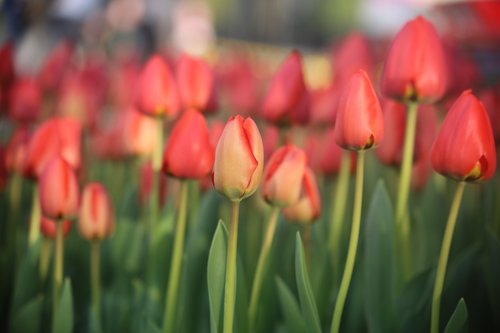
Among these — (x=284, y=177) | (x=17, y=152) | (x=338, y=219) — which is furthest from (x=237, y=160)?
(x=17, y=152)

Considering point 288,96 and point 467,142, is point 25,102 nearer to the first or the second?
point 288,96

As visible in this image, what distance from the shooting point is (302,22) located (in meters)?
11.4

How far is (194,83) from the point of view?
924 mm

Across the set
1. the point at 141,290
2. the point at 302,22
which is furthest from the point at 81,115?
the point at 302,22

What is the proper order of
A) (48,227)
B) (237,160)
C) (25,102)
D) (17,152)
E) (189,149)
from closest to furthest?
(237,160) < (189,149) < (48,227) < (17,152) < (25,102)

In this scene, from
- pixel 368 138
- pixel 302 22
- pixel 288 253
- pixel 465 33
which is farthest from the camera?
pixel 302 22

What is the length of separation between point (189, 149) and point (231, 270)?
0.16 meters

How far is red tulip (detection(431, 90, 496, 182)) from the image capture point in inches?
25.5

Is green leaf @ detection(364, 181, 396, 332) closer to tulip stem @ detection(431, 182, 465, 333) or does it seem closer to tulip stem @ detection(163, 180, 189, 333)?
tulip stem @ detection(431, 182, 465, 333)

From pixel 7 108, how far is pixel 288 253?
590mm

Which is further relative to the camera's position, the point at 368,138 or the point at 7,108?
the point at 7,108

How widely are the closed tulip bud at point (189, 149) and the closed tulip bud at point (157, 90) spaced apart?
0.48 ft

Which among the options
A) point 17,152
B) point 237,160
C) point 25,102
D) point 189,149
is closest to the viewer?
point 237,160

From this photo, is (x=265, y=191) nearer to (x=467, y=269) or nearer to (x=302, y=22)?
(x=467, y=269)
